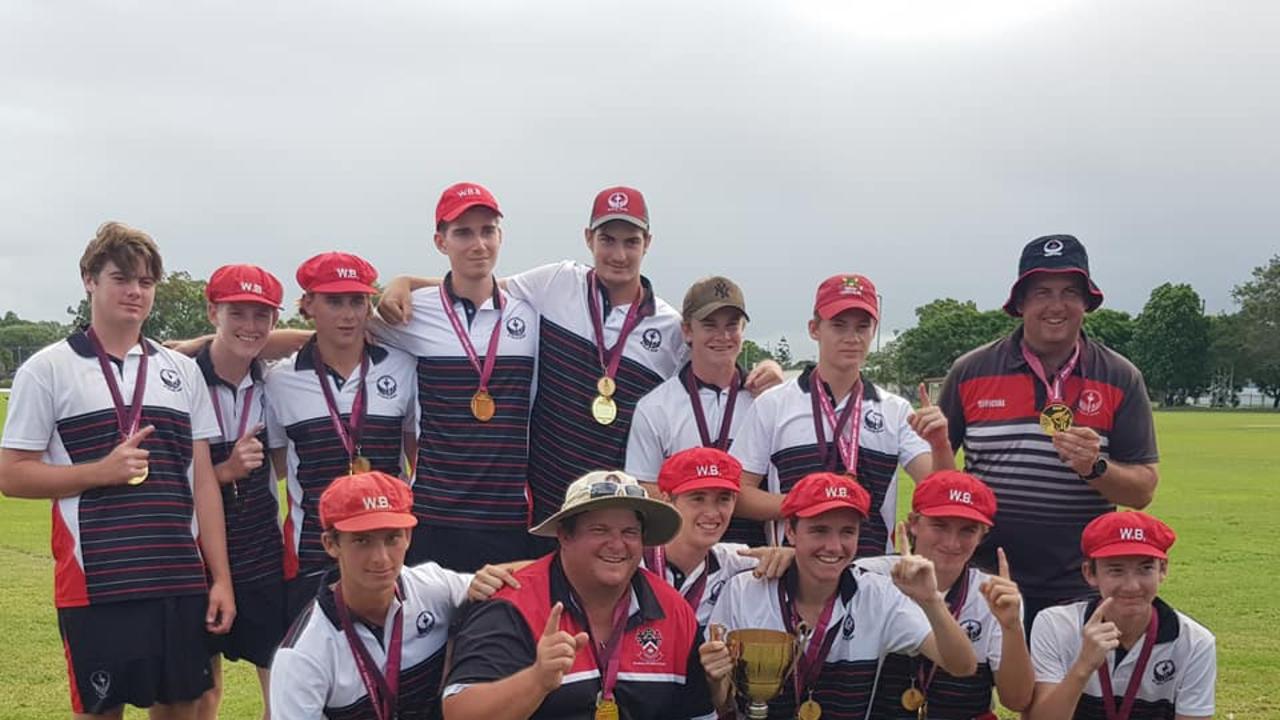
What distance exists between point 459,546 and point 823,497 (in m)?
2.29

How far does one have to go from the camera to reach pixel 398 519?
460cm

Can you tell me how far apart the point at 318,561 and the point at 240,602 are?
23.4 inches

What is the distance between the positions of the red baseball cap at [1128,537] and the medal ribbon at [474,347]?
11.4ft

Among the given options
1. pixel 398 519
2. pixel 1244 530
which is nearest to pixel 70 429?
pixel 398 519

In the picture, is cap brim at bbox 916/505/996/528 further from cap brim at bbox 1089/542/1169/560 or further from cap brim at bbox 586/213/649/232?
cap brim at bbox 586/213/649/232

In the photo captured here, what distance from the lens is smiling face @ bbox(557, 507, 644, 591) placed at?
4.40m

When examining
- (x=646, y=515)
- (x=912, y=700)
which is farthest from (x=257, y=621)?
(x=912, y=700)

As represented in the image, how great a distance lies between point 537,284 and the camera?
700 cm

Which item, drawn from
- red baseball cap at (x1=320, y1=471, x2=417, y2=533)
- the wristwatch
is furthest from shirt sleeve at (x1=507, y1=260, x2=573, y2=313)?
the wristwatch

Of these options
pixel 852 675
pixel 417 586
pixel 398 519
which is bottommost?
pixel 852 675

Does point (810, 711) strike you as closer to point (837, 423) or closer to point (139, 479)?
point (837, 423)

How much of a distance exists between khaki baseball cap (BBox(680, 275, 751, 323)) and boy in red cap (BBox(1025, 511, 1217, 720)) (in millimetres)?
2284

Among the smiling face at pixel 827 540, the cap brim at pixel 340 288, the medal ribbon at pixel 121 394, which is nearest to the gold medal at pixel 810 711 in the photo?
the smiling face at pixel 827 540

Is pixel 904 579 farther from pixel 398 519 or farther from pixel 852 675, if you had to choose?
pixel 398 519
